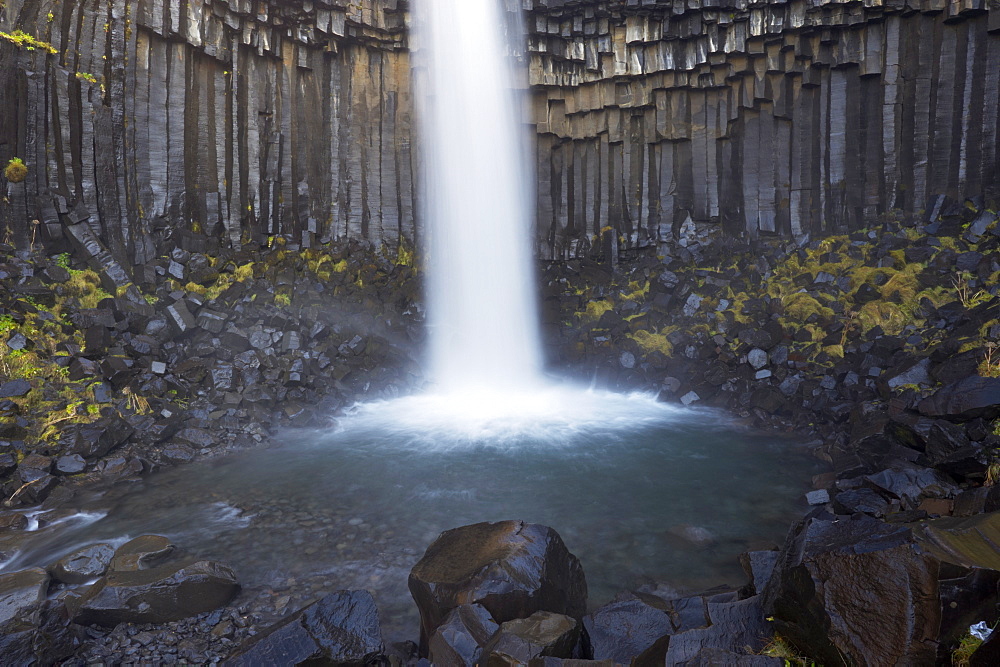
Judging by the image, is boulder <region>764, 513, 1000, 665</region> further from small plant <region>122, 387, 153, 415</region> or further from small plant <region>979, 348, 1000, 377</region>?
small plant <region>122, 387, 153, 415</region>

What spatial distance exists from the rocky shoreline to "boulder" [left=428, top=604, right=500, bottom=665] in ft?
1.70

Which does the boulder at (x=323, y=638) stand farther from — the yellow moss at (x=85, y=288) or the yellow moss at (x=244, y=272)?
the yellow moss at (x=244, y=272)

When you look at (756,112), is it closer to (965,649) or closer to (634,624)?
(634,624)

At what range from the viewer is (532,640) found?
3.54 m

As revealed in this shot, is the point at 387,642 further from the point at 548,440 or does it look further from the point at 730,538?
the point at 548,440

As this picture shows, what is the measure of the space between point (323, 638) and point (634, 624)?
2.18 metres

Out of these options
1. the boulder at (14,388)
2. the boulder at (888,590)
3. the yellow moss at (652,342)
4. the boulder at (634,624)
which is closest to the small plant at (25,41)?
the boulder at (14,388)

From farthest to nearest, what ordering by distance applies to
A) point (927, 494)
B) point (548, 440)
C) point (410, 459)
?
1. point (548, 440)
2. point (410, 459)
3. point (927, 494)

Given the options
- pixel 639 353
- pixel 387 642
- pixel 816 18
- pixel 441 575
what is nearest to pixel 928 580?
pixel 441 575

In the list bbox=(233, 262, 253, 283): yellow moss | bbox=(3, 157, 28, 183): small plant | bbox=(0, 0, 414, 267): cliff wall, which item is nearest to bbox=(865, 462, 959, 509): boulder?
bbox=(233, 262, 253, 283): yellow moss

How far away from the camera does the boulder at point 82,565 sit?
5031 mm

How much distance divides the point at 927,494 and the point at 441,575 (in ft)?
16.1

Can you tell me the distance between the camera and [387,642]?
4.34m

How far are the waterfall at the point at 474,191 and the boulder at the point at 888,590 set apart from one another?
1163cm
